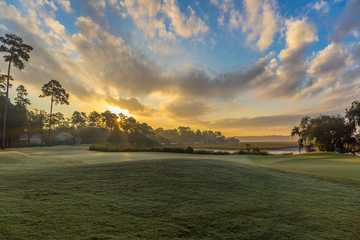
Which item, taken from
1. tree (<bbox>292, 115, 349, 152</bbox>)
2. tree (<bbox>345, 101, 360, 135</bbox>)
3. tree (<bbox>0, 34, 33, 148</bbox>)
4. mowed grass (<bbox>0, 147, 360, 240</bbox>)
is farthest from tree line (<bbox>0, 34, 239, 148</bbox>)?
tree (<bbox>345, 101, 360, 135</bbox>)

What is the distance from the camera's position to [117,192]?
6.05m

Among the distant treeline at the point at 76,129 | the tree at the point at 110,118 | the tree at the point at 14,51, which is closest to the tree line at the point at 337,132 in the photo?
the distant treeline at the point at 76,129

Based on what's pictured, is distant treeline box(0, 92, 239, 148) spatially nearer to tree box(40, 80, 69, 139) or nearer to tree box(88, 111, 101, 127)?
tree box(88, 111, 101, 127)

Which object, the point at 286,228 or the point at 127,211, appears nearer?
the point at 286,228

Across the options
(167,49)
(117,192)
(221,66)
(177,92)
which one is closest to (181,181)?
(117,192)

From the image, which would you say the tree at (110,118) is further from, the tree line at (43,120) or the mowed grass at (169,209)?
the mowed grass at (169,209)

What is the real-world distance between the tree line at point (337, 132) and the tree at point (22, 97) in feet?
200

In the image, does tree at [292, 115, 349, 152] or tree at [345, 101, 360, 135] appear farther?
tree at [292, 115, 349, 152]

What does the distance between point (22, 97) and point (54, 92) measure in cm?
991

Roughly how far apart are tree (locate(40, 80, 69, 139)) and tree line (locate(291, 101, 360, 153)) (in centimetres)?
5128

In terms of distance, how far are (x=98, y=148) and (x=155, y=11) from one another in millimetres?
25172

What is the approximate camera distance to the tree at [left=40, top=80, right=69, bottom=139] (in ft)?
166

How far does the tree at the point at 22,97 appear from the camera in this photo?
54.4m

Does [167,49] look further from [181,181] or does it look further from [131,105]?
[131,105]
